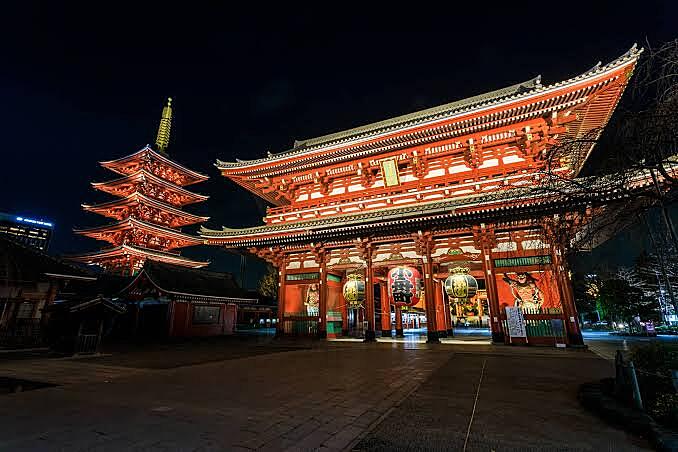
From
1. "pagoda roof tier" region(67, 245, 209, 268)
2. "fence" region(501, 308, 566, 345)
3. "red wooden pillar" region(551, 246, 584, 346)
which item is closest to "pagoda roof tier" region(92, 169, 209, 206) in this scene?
"pagoda roof tier" region(67, 245, 209, 268)

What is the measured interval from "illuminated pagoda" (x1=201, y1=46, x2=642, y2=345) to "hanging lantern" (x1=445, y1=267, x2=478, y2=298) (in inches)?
17.0

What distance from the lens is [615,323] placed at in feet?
111

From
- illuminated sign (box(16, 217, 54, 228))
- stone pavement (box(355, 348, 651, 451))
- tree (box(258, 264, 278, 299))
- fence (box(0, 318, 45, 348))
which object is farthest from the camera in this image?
illuminated sign (box(16, 217, 54, 228))

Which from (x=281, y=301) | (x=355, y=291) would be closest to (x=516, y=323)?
(x=355, y=291)

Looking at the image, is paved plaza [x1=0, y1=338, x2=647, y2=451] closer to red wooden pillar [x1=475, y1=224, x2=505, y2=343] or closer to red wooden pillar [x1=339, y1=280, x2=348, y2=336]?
red wooden pillar [x1=475, y1=224, x2=505, y2=343]

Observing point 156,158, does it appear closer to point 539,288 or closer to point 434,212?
point 434,212

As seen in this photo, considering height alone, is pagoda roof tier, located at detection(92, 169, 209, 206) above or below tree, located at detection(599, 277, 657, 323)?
above

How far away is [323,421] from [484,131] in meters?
14.5

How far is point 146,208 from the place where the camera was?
32.4m

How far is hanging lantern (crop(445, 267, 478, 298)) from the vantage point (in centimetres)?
1270

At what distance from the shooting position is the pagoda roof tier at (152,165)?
32.4 meters

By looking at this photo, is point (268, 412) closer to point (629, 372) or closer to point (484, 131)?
point (629, 372)

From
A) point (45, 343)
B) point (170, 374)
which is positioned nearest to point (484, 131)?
point (170, 374)

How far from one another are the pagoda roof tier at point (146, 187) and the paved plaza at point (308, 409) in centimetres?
2849
